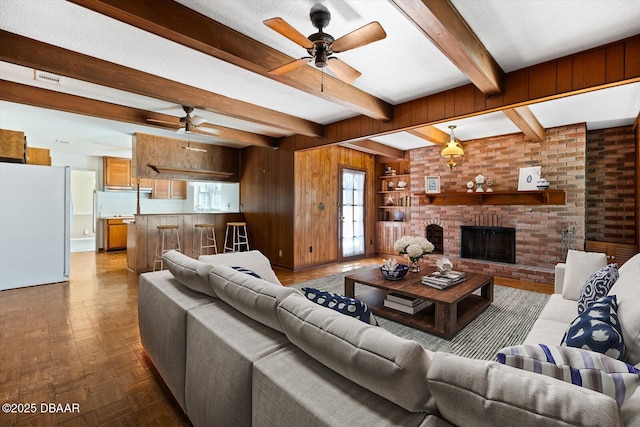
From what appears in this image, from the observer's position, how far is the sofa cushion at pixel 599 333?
1.05m

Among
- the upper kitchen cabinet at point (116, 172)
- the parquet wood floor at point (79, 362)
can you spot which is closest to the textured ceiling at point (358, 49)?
the parquet wood floor at point (79, 362)

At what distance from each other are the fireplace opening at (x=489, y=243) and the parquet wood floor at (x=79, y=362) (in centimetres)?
548

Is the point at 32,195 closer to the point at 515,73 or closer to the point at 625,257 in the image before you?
the point at 515,73

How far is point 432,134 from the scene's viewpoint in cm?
488

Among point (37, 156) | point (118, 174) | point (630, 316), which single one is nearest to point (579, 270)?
point (630, 316)

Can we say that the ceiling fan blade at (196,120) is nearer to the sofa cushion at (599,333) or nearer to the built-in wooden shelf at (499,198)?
the sofa cushion at (599,333)

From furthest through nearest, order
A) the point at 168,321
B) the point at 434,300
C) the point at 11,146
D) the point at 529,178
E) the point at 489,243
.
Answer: the point at 489,243, the point at 529,178, the point at 11,146, the point at 434,300, the point at 168,321

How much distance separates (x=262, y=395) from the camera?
103cm

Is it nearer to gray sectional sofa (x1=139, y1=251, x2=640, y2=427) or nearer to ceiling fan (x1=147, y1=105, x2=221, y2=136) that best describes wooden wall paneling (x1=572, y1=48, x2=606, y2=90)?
gray sectional sofa (x1=139, y1=251, x2=640, y2=427)

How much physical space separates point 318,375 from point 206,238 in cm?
571

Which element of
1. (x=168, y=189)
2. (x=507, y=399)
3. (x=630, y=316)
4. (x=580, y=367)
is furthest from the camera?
(x=168, y=189)

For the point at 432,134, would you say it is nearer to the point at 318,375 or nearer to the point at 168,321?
the point at 168,321

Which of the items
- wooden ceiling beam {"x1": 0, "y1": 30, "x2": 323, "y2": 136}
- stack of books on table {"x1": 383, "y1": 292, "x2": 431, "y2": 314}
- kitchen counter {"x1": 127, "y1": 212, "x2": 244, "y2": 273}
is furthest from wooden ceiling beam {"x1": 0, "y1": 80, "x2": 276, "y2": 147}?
stack of books on table {"x1": 383, "y1": 292, "x2": 431, "y2": 314}

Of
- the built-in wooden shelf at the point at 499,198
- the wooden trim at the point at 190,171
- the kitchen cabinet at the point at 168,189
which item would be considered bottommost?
the built-in wooden shelf at the point at 499,198
